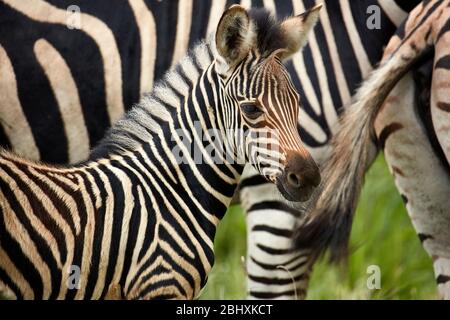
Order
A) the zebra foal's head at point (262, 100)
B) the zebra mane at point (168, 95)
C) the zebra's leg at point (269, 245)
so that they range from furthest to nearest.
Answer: the zebra's leg at point (269, 245), the zebra mane at point (168, 95), the zebra foal's head at point (262, 100)

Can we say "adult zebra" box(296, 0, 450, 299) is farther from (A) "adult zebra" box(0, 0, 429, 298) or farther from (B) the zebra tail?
(A) "adult zebra" box(0, 0, 429, 298)

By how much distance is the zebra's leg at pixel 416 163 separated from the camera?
18.3ft

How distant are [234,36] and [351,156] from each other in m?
1.13

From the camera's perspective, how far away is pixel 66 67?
20.4ft

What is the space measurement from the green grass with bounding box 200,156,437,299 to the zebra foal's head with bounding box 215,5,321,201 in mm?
2996

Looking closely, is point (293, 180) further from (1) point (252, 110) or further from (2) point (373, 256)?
(2) point (373, 256)

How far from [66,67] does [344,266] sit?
2.17m

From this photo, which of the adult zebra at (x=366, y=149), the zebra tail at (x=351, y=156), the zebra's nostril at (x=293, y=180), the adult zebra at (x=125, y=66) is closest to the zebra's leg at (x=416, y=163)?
the adult zebra at (x=366, y=149)

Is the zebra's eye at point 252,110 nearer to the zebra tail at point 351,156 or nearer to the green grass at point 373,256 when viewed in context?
the zebra tail at point 351,156

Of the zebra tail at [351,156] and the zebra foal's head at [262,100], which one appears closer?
the zebra foal's head at [262,100]

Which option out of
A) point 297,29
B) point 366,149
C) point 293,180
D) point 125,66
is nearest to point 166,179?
point 293,180

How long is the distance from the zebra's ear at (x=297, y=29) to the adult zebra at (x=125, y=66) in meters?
1.03

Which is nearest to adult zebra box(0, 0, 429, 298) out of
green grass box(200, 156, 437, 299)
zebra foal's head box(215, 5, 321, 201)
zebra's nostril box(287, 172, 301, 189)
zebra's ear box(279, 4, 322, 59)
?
zebra's ear box(279, 4, 322, 59)

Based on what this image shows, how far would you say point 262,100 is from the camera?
479 cm
